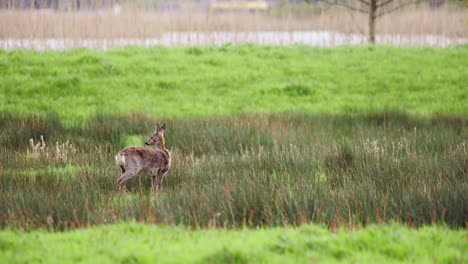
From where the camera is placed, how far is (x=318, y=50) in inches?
877

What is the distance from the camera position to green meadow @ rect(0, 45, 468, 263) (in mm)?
6285

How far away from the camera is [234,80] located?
64.6 ft

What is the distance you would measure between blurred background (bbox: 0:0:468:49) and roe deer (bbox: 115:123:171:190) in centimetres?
1379

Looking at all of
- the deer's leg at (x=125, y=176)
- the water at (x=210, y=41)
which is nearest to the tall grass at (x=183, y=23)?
the water at (x=210, y=41)

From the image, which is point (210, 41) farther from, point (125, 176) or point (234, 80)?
point (125, 176)

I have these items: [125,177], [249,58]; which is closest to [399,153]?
[125,177]

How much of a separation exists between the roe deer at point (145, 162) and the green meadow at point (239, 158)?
24 cm

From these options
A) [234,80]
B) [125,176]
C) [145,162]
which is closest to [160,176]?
[145,162]

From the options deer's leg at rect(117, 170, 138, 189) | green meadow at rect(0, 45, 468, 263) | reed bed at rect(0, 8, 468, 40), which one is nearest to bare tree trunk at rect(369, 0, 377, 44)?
reed bed at rect(0, 8, 468, 40)

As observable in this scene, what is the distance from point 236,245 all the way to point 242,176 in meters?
2.99

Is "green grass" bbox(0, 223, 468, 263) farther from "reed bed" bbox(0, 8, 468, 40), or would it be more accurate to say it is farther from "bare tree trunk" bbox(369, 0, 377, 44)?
"bare tree trunk" bbox(369, 0, 377, 44)

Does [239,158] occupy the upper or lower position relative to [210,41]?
lower

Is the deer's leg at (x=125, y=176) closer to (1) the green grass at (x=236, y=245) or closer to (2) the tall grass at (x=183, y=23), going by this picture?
(1) the green grass at (x=236, y=245)

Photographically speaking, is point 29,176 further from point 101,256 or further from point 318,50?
point 318,50
